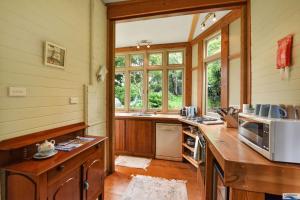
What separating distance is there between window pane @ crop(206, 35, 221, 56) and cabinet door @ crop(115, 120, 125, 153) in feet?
8.21

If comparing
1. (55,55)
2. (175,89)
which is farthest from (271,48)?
(175,89)

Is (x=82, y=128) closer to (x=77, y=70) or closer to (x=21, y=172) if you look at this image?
(x=77, y=70)

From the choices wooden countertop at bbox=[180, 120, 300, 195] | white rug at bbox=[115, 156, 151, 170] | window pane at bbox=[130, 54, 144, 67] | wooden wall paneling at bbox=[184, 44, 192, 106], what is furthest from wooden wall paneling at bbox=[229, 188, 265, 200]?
window pane at bbox=[130, 54, 144, 67]

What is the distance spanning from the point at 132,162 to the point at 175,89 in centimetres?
214

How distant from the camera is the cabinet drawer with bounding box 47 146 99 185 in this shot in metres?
1.24

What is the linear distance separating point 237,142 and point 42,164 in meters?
1.56

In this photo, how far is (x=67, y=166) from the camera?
1.41m

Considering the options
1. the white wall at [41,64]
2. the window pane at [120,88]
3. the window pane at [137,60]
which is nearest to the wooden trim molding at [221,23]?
the window pane at [137,60]

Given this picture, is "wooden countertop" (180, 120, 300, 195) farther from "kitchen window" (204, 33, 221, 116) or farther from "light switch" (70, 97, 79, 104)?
"kitchen window" (204, 33, 221, 116)

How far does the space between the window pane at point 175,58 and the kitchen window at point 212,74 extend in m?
0.80

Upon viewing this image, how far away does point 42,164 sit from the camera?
123 cm

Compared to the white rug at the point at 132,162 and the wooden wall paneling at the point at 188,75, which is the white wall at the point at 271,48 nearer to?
the wooden wall paneling at the point at 188,75

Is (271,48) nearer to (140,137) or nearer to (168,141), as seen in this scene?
(168,141)

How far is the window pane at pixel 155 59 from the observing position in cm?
448
